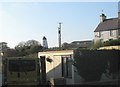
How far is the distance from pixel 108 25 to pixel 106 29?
3.62 ft

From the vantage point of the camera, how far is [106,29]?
81.2m

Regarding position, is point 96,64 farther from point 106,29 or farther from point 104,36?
point 104,36

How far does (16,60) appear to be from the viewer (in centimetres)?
2153

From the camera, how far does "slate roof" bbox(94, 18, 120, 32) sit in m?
78.9

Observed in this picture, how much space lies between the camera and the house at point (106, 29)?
78.2 meters

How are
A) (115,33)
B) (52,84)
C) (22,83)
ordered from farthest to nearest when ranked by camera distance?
1. (115,33)
2. (52,84)
3. (22,83)

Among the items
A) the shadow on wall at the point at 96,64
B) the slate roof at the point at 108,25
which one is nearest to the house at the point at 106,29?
the slate roof at the point at 108,25

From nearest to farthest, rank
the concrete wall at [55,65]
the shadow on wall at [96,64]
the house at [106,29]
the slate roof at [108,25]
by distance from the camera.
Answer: the shadow on wall at [96,64] < the concrete wall at [55,65] < the house at [106,29] < the slate roof at [108,25]

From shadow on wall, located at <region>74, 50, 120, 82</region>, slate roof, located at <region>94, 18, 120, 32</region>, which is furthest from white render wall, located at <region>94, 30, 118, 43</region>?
shadow on wall, located at <region>74, 50, 120, 82</region>

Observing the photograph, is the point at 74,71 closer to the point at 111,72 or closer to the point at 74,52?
the point at 74,52

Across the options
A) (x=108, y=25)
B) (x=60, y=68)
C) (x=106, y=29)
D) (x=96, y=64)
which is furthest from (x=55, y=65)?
(x=108, y=25)

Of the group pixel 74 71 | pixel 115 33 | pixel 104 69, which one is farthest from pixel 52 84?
pixel 115 33

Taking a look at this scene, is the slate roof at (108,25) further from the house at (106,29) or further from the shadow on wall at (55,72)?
the shadow on wall at (55,72)

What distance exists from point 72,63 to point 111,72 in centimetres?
424
